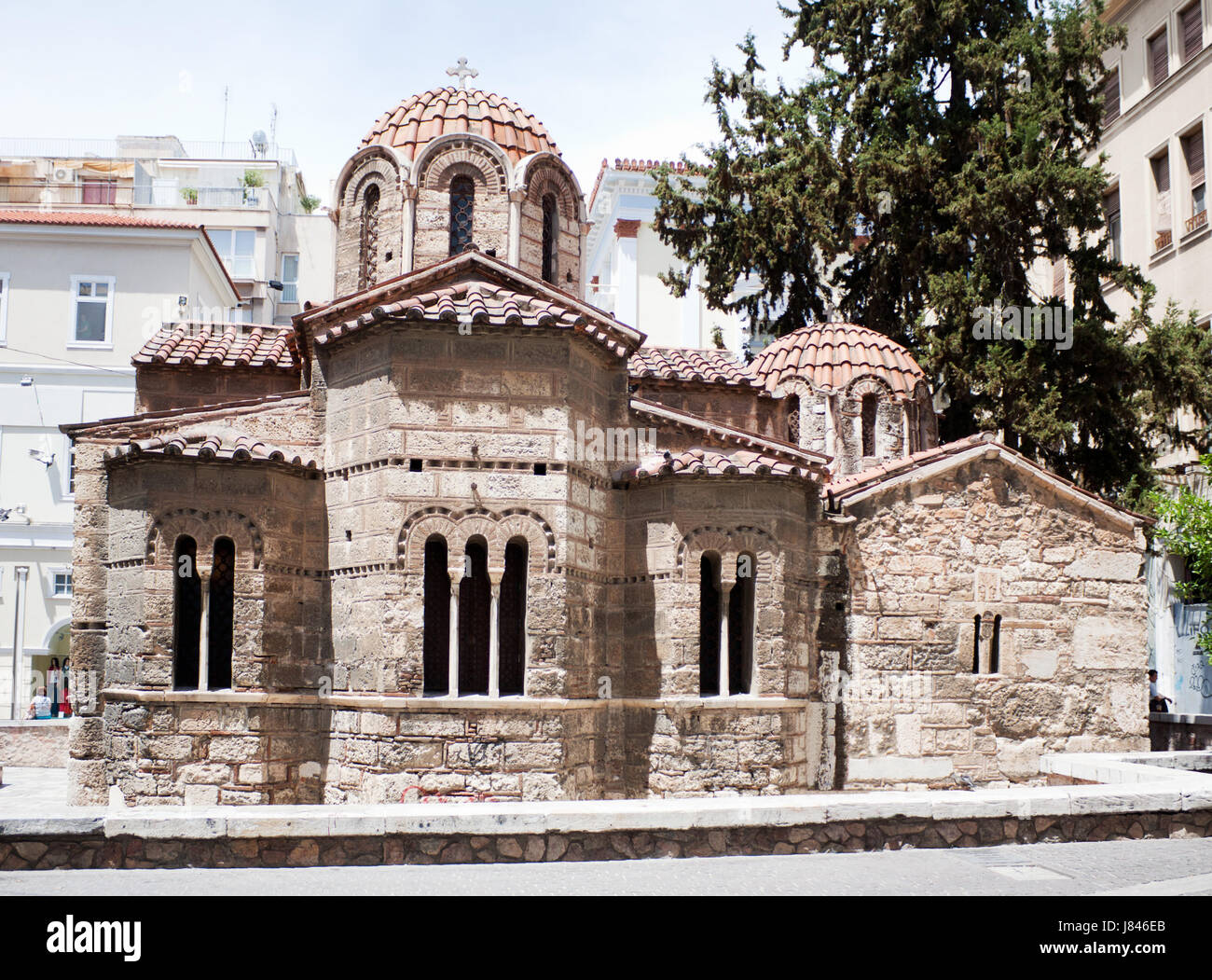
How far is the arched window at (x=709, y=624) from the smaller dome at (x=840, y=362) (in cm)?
458

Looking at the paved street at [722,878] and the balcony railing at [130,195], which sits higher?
the balcony railing at [130,195]

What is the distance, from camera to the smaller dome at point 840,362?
639 inches

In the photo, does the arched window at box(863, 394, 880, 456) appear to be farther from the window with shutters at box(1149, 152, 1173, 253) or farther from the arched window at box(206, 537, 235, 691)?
the window with shutters at box(1149, 152, 1173, 253)

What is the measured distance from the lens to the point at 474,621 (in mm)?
11672

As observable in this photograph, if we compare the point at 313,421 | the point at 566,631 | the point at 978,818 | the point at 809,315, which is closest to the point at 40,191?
the point at 809,315

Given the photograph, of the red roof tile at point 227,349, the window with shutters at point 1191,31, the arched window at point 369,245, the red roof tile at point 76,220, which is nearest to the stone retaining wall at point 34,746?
the red roof tile at point 227,349

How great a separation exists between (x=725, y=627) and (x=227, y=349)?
7.11m

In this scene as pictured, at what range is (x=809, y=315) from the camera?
21.5 m

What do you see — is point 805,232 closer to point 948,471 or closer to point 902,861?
point 948,471

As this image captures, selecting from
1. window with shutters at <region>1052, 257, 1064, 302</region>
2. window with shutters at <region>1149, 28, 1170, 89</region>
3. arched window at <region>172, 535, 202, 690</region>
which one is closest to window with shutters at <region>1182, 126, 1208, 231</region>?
window with shutters at <region>1149, 28, 1170, 89</region>

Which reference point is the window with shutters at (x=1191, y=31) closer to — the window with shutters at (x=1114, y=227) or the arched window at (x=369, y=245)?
the window with shutters at (x=1114, y=227)

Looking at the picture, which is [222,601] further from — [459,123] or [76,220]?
[76,220]

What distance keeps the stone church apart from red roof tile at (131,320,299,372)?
163 centimetres

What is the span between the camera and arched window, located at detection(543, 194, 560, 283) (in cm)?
1514
